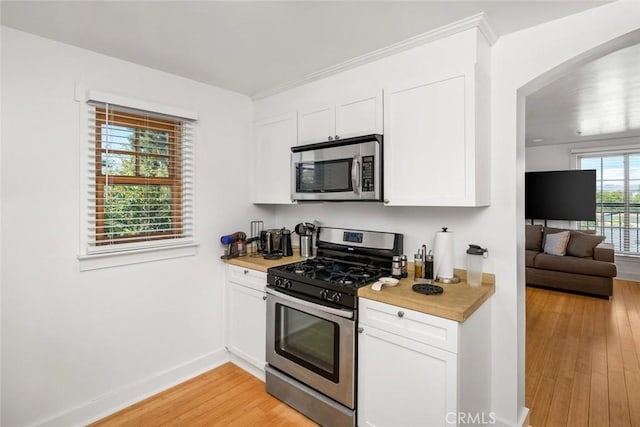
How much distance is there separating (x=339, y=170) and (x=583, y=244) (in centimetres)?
479

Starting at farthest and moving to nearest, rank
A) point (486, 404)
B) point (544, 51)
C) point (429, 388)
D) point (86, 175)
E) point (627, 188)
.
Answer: point (627, 188) < point (86, 175) < point (486, 404) < point (544, 51) < point (429, 388)

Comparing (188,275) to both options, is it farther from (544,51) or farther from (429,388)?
(544,51)

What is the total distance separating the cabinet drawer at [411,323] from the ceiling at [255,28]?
158 cm

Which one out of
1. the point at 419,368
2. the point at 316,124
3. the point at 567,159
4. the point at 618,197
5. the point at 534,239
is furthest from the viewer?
the point at 567,159

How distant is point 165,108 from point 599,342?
459 cm

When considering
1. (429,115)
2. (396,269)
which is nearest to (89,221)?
(396,269)

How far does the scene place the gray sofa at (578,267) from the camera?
4527 millimetres

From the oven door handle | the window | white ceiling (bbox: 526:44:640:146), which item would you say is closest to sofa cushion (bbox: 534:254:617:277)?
the window

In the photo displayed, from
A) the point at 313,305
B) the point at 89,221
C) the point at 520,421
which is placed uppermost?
the point at 89,221

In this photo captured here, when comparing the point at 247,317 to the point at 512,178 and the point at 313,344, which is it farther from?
the point at 512,178

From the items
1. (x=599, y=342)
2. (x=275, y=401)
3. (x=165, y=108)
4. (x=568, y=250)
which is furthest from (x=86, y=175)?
(x=568, y=250)

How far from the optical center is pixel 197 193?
2.66m

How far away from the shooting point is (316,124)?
8.19 ft

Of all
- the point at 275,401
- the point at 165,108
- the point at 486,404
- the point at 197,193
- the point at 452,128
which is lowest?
the point at 275,401
